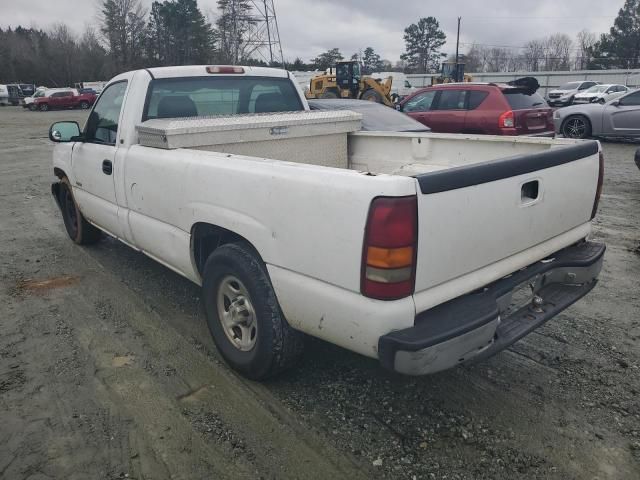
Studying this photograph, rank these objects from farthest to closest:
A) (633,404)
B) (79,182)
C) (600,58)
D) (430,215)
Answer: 1. (600,58)
2. (79,182)
3. (633,404)
4. (430,215)

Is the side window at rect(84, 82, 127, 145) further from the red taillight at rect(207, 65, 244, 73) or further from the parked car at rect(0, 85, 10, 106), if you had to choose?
the parked car at rect(0, 85, 10, 106)

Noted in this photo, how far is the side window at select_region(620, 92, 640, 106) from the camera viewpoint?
13.1 meters

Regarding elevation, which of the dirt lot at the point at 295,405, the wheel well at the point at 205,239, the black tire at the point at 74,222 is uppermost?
the wheel well at the point at 205,239

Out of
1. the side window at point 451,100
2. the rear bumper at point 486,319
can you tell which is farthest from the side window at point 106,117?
the side window at point 451,100

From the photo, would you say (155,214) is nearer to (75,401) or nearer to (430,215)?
(75,401)

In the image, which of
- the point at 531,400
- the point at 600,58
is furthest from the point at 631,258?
the point at 600,58

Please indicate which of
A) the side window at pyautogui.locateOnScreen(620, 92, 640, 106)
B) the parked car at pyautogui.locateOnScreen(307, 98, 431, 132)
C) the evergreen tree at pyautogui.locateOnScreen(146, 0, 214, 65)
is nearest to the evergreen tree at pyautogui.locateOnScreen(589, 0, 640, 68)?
the evergreen tree at pyautogui.locateOnScreen(146, 0, 214, 65)

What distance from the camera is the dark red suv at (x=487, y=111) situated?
972 centimetres

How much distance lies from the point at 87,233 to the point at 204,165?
3.33 metres

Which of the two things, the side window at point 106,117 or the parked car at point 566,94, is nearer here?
the side window at point 106,117

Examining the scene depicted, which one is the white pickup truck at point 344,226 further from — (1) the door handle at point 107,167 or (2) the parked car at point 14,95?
(2) the parked car at point 14,95

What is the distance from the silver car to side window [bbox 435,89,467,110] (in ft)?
16.6

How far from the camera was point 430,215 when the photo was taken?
2.27 metres

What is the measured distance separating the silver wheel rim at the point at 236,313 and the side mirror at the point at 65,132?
9.10 ft
